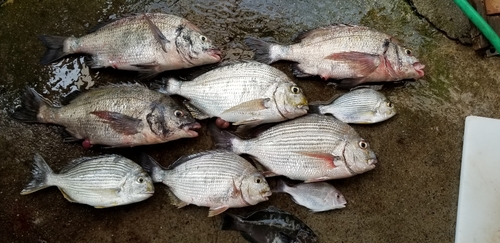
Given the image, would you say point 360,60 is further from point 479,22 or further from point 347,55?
point 479,22

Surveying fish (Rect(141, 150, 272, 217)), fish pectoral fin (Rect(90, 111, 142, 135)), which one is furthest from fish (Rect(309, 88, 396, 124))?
fish pectoral fin (Rect(90, 111, 142, 135))

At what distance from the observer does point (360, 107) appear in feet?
12.0

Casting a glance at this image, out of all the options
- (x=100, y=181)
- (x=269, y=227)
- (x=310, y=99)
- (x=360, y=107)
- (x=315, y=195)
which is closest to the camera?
(x=100, y=181)

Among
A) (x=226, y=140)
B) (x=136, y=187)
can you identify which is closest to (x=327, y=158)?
(x=226, y=140)

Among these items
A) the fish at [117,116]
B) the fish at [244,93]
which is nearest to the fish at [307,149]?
the fish at [244,93]

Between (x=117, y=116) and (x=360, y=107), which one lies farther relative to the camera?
(x=360, y=107)

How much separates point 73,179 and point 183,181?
784 millimetres

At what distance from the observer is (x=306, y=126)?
11.6 feet

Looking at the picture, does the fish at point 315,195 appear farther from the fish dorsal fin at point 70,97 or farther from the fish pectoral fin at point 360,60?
the fish dorsal fin at point 70,97

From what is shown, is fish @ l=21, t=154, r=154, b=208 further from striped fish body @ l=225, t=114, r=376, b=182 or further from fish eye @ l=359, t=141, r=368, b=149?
fish eye @ l=359, t=141, r=368, b=149

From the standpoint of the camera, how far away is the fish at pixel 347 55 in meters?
3.64

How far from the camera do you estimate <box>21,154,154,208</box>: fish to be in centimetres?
331

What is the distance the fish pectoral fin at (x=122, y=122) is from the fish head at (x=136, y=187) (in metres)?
0.29

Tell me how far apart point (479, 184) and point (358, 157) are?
1082mm
